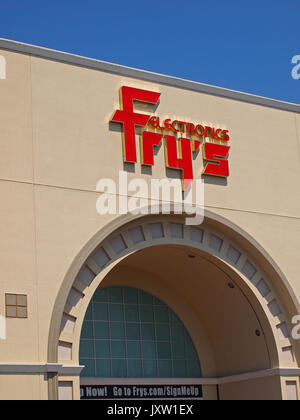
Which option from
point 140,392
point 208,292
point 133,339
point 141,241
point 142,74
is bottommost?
point 140,392

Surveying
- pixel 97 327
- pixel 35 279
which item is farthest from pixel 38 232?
pixel 97 327

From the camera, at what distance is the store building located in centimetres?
1867

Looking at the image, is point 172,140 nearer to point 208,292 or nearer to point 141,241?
point 141,241

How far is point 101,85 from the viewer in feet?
68.7

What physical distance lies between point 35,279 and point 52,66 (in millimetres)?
5742

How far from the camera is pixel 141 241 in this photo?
2097 centimetres

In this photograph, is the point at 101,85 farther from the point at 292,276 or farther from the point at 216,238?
the point at 292,276

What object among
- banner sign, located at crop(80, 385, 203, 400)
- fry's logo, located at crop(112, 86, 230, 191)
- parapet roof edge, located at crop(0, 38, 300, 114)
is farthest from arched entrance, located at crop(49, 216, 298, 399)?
parapet roof edge, located at crop(0, 38, 300, 114)

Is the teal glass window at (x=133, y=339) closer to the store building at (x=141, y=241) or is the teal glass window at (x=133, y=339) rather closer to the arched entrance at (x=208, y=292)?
the store building at (x=141, y=241)

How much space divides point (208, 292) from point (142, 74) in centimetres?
697

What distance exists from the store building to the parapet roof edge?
4cm
